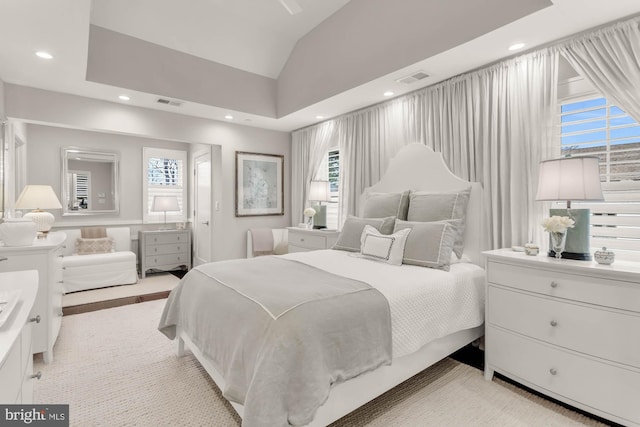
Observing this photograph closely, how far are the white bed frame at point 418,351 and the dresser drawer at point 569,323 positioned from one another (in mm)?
399

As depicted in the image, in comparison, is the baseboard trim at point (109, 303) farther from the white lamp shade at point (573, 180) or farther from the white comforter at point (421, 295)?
the white lamp shade at point (573, 180)

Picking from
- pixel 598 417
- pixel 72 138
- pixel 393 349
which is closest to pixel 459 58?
pixel 393 349

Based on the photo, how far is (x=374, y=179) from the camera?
390 centimetres

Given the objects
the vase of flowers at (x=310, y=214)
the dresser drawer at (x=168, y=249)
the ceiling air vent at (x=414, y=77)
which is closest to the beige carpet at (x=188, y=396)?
the vase of flowers at (x=310, y=214)

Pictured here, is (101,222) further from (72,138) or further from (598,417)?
(598,417)

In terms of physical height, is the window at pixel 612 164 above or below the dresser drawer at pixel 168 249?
above

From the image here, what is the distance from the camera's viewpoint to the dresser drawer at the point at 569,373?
169 cm

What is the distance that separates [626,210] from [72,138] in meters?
6.55

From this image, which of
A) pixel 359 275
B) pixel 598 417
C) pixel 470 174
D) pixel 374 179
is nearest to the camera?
pixel 598 417

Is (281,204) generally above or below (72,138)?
below

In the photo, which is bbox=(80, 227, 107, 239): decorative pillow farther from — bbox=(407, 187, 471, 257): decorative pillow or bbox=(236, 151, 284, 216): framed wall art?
bbox=(407, 187, 471, 257): decorative pillow

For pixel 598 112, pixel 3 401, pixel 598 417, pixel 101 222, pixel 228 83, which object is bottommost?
pixel 598 417

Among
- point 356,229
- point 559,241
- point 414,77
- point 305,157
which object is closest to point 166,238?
point 305,157

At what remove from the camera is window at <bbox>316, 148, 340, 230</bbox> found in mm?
4578
